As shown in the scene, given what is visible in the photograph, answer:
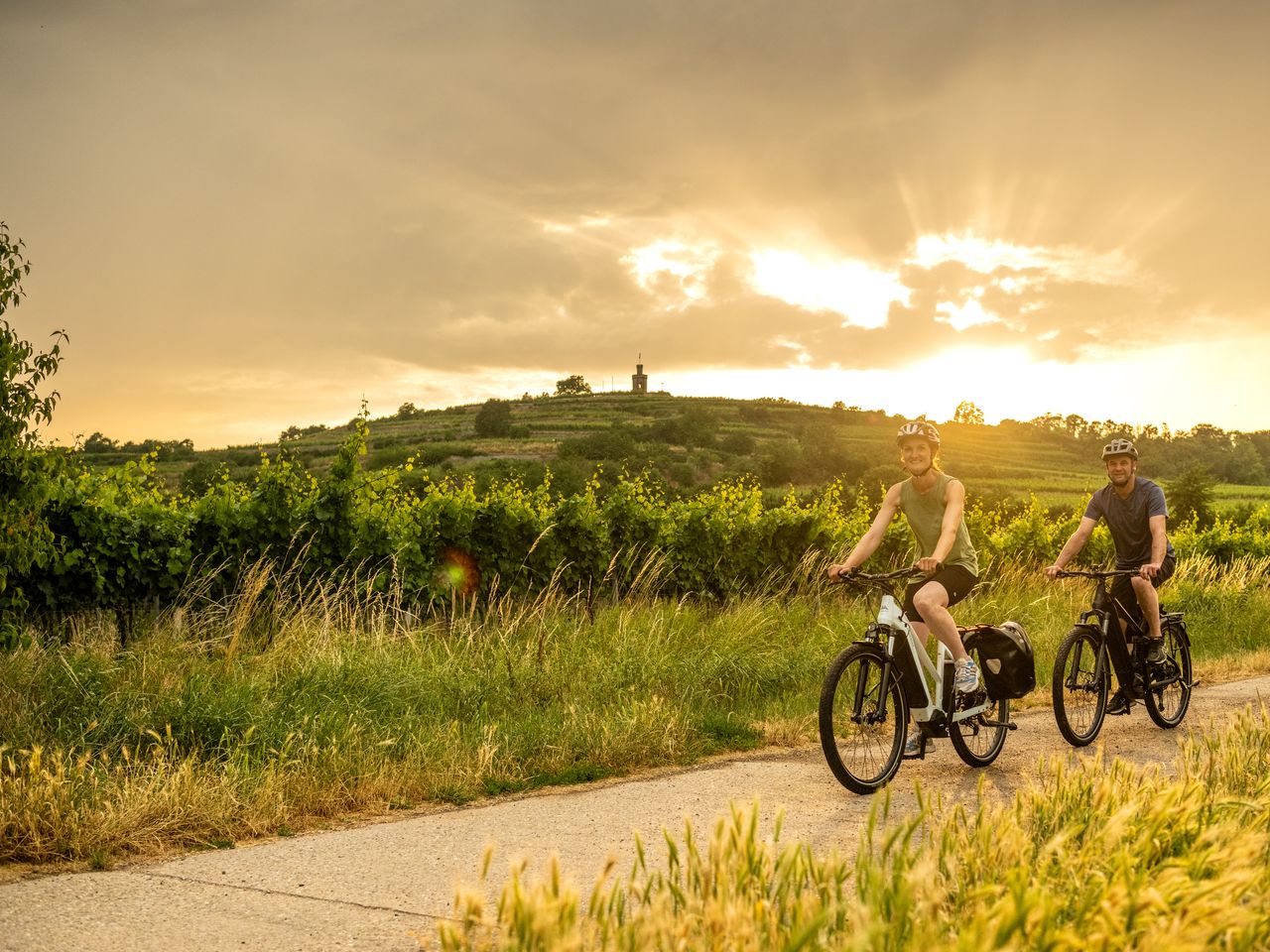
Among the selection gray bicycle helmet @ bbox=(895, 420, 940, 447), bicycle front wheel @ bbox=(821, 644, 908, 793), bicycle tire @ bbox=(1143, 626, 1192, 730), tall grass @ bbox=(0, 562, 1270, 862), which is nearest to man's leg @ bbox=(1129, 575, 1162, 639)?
bicycle tire @ bbox=(1143, 626, 1192, 730)

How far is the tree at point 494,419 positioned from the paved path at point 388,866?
70.7m

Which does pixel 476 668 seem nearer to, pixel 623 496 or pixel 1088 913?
pixel 623 496

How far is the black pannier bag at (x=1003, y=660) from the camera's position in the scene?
24.9 ft

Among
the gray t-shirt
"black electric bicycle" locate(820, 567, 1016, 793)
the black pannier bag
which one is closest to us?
"black electric bicycle" locate(820, 567, 1016, 793)

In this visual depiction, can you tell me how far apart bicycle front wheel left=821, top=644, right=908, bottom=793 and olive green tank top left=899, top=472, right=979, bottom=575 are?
92cm

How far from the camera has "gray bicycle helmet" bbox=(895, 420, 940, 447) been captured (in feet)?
23.7

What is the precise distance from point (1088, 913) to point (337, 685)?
615 cm

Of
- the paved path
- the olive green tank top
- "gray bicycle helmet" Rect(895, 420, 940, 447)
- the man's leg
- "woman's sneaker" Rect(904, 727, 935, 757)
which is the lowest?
the paved path

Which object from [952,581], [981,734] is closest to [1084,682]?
[981,734]

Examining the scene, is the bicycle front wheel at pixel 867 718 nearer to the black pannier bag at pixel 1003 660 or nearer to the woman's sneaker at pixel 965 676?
the woman's sneaker at pixel 965 676

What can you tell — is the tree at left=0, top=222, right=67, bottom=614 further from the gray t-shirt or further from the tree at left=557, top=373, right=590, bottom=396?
the tree at left=557, top=373, right=590, bottom=396

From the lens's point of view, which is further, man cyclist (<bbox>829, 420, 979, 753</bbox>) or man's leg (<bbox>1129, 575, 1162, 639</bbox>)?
man's leg (<bbox>1129, 575, 1162, 639</bbox>)

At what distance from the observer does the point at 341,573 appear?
37.9 feet

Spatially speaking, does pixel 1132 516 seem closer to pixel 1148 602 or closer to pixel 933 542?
pixel 1148 602
